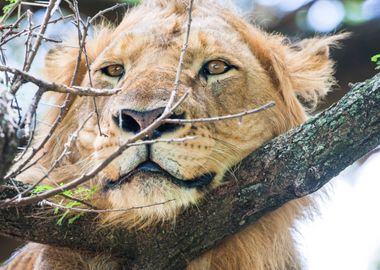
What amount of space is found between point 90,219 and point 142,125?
70 centimetres

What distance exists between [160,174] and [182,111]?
356 millimetres

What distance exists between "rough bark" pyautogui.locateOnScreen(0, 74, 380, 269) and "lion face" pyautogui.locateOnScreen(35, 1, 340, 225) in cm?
11

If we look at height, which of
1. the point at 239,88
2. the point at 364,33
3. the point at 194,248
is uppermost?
the point at 364,33

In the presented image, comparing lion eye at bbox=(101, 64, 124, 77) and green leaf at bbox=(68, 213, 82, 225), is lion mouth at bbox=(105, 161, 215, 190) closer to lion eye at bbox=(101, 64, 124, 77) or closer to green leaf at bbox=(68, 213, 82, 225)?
green leaf at bbox=(68, 213, 82, 225)

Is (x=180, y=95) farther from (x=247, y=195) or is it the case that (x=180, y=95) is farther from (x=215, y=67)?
(x=247, y=195)

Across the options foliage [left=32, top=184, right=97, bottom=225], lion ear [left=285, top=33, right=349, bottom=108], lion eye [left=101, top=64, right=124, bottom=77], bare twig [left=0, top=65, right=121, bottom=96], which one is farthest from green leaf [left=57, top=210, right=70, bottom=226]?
lion ear [left=285, top=33, right=349, bottom=108]

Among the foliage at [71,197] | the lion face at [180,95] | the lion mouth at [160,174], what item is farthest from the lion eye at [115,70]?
the lion mouth at [160,174]

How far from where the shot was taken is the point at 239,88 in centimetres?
437

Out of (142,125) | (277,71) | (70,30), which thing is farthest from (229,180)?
(70,30)

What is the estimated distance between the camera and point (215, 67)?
4.34 meters

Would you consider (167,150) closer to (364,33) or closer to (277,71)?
(277,71)

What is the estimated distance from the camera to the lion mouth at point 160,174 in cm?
356

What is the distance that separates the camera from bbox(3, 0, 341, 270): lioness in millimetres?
3648

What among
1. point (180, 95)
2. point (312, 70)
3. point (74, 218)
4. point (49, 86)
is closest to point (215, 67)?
point (180, 95)
